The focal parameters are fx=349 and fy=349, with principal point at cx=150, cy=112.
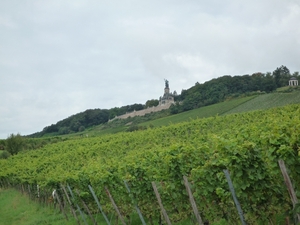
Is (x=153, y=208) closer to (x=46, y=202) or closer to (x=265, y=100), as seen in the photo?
(x=46, y=202)

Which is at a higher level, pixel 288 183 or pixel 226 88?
pixel 226 88

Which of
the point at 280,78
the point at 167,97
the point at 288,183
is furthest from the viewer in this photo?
the point at 167,97

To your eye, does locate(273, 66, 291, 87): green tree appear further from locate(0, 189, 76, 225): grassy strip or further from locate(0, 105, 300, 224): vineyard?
locate(0, 105, 300, 224): vineyard

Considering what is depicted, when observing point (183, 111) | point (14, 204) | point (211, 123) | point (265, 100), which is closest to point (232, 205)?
Answer: point (14, 204)

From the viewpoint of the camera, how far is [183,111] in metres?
76.7

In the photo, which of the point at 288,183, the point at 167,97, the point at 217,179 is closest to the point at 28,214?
the point at 217,179

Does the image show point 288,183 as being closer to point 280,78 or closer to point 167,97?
point 280,78

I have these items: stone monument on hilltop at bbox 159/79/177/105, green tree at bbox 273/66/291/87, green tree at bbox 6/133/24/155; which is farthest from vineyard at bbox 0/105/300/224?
stone monument on hilltop at bbox 159/79/177/105

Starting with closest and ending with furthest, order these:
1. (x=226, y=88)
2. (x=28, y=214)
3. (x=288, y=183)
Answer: (x=288, y=183) < (x=28, y=214) < (x=226, y=88)

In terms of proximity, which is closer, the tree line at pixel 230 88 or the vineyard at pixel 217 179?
the vineyard at pixel 217 179

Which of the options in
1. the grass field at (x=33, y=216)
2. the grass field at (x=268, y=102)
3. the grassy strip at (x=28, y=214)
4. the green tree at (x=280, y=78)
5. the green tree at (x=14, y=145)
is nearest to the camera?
the grass field at (x=33, y=216)

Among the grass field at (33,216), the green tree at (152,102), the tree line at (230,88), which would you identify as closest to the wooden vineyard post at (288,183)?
the grass field at (33,216)

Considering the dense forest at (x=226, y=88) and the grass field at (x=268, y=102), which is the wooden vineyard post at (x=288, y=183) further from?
the dense forest at (x=226, y=88)

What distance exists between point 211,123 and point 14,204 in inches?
613
